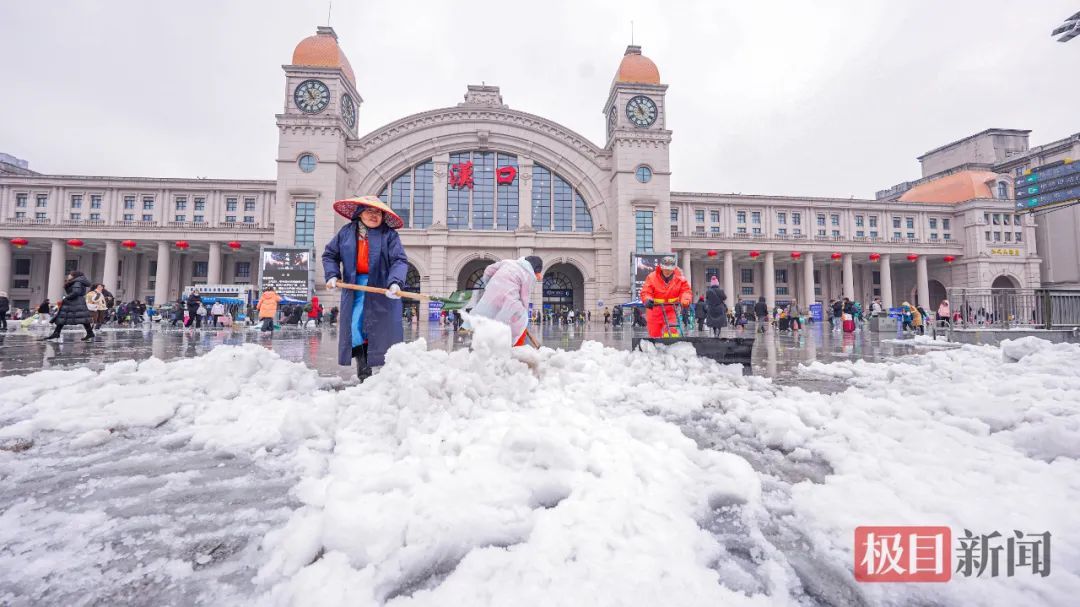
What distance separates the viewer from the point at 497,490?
5.39 feet

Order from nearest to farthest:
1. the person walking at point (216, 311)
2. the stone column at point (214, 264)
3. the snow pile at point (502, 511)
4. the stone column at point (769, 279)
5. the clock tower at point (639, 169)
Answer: the snow pile at point (502, 511)
the person walking at point (216, 311)
the clock tower at point (639, 169)
the stone column at point (214, 264)
the stone column at point (769, 279)

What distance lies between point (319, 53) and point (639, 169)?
2428cm

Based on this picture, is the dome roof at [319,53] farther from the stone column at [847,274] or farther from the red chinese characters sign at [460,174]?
the stone column at [847,274]

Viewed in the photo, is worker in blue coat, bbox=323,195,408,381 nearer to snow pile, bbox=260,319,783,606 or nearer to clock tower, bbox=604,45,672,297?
snow pile, bbox=260,319,783,606

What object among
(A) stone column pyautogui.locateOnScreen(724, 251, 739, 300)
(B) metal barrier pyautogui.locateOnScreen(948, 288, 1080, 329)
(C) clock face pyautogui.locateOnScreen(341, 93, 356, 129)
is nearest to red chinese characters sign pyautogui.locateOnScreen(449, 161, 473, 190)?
(C) clock face pyautogui.locateOnScreen(341, 93, 356, 129)

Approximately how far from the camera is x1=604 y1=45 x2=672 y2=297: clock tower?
32125mm

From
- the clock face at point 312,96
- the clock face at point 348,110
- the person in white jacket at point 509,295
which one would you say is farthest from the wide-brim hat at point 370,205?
the clock face at point 348,110

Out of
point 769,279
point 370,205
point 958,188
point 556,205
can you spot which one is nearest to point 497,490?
point 370,205

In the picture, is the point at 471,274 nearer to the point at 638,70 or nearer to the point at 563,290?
the point at 563,290

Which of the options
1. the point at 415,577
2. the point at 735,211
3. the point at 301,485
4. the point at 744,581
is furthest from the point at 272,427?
the point at 735,211

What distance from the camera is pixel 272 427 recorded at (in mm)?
2596

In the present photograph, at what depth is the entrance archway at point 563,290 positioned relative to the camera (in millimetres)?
36438

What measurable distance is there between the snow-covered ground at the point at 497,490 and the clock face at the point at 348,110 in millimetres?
32992

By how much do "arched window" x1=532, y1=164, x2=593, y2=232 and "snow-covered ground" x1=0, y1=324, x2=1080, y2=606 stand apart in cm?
3120
